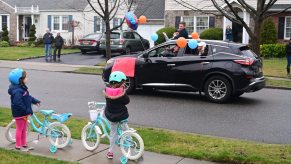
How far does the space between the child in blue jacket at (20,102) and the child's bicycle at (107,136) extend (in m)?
0.92

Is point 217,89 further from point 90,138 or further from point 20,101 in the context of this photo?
point 20,101

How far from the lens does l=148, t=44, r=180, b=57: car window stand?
1314cm

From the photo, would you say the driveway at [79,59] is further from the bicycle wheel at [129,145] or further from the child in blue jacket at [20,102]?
the bicycle wheel at [129,145]

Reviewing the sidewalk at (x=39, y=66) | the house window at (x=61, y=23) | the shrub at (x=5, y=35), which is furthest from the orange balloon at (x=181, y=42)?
the shrub at (x=5, y=35)

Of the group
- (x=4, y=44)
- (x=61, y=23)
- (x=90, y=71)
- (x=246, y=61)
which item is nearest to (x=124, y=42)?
(x=90, y=71)

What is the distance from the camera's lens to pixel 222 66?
12445 mm

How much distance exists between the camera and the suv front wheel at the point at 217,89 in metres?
12.4

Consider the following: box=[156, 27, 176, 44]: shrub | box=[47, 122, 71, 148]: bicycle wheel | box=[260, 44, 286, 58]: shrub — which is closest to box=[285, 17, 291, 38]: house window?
box=[260, 44, 286, 58]: shrub

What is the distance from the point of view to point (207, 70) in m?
12.6

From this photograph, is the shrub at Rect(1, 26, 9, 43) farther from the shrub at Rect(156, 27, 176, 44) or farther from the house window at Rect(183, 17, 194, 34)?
the house window at Rect(183, 17, 194, 34)

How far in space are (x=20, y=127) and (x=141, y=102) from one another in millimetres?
5679

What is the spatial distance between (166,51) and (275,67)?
10795 mm

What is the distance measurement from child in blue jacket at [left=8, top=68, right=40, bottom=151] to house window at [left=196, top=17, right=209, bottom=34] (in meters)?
26.2

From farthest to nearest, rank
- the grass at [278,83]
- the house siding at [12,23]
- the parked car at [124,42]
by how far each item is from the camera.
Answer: the house siding at [12,23], the parked car at [124,42], the grass at [278,83]
